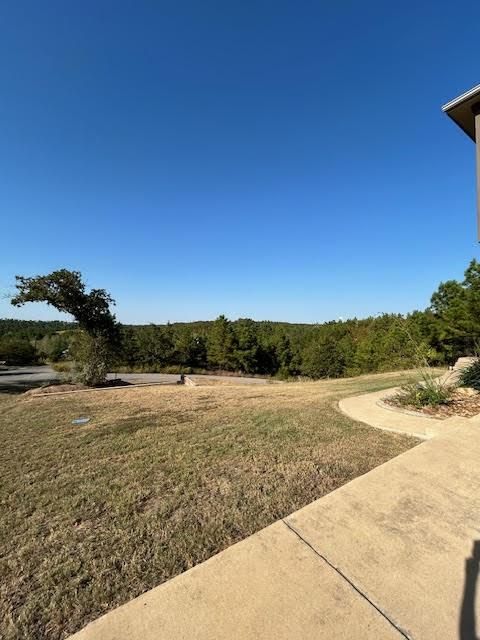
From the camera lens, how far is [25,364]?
1157 inches

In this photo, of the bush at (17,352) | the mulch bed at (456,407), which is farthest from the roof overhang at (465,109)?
the bush at (17,352)

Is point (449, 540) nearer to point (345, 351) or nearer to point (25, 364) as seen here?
point (25, 364)

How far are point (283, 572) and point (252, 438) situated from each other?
2497 mm

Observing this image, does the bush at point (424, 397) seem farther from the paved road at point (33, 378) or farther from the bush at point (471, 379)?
the paved road at point (33, 378)

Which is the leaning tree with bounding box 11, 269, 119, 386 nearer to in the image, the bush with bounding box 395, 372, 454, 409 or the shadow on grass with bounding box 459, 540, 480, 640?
the bush with bounding box 395, 372, 454, 409

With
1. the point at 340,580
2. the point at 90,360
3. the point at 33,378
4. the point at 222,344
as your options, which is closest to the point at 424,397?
the point at 340,580

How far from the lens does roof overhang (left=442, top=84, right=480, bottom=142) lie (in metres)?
5.05

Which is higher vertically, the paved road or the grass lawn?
the grass lawn

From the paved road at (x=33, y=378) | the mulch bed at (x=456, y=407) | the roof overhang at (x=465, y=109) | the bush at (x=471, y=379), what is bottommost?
the paved road at (x=33, y=378)

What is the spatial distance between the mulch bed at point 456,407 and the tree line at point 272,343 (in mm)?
981

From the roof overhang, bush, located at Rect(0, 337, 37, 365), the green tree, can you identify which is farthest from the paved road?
the green tree

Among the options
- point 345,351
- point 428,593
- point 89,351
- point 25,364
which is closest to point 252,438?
point 428,593

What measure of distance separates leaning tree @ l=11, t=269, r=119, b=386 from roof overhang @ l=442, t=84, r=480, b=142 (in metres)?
11.4

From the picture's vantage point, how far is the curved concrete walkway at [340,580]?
1587mm
